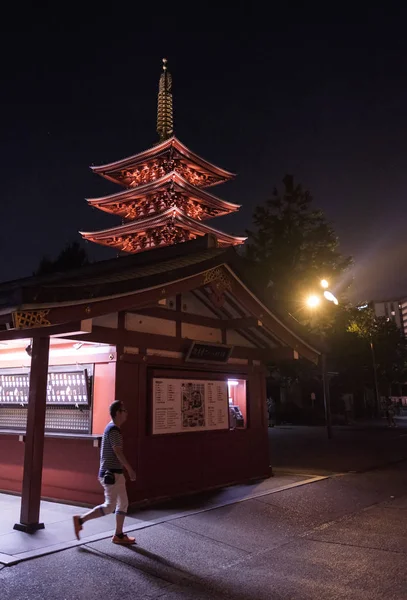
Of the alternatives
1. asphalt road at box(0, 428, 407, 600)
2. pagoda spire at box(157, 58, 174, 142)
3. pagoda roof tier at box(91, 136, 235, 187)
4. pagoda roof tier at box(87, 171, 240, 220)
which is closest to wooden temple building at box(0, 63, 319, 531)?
asphalt road at box(0, 428, 407, 600)

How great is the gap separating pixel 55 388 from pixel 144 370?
2126 millimetres

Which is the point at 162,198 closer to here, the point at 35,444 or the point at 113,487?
the point at 35,444

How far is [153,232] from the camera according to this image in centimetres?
2503

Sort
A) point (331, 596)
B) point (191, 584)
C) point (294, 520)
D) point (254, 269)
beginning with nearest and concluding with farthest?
point (331, 596), point (191, 584), point (294, 520), point (254, 269)

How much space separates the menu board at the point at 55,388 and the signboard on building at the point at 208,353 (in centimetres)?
231

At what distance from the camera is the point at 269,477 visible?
39.2 feet

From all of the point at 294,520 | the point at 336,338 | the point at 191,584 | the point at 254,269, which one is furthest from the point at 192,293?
the point at 336,338

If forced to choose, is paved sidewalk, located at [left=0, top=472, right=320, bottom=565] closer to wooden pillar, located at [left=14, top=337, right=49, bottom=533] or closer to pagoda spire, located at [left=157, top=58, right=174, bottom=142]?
wooden pillar, located at [left=14, top=337, right=49, bottom=533]

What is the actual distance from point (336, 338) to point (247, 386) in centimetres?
2374

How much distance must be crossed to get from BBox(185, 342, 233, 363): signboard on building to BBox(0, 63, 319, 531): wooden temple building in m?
0.03

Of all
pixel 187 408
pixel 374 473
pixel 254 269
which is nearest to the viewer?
pixel 187 408

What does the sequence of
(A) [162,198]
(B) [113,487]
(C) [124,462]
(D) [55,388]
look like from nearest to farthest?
(C) [124,462]
(B) [113,487]
(D) [55,388]
(A) [162,198]

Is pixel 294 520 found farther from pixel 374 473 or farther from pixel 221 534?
pixel 374 473

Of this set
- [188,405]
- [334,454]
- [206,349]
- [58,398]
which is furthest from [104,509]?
[334,454]
